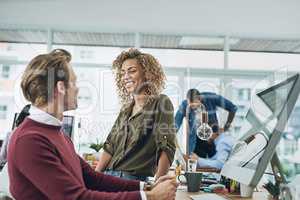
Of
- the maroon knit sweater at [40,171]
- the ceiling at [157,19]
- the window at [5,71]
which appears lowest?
the maroon knit sweater at [40,171]

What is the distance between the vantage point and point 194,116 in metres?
3.35

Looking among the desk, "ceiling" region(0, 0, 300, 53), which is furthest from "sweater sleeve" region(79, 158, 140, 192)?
"ceiling" region(0, 0, 300, 53)

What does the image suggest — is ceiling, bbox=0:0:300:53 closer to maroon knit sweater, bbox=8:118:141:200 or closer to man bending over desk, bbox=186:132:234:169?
man bending over desk, bbox=186:132:234:169

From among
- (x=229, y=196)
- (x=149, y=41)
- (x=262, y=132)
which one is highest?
(x=149, y=41)

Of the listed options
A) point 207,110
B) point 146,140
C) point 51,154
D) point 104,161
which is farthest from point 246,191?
point 207,110

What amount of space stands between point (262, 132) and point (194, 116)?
207 centimetres

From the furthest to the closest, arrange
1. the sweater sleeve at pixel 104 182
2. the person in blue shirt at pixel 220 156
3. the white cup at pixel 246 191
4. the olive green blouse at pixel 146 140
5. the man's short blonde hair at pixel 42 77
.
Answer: the person in blue shirt at pixel 220 156 → the olive green blouse at pixel 146 140 → the white cup at pixel 246 191 → the sweater sleeve at pixel 104 182 → the man's short blonde hair at pixel 42 77

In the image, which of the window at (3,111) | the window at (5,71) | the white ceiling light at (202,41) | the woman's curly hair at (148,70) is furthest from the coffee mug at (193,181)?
the window at (5,71)

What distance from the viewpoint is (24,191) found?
1020 mm

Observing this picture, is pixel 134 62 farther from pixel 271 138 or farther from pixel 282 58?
pixel 282 58

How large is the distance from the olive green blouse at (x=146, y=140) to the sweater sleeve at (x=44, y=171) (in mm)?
643

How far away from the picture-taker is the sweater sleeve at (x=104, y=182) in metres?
1.39

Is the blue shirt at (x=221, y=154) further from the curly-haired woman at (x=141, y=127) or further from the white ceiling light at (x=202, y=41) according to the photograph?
the white ceiling light at (x=202, y=41)

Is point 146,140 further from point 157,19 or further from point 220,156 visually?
point 157,19
